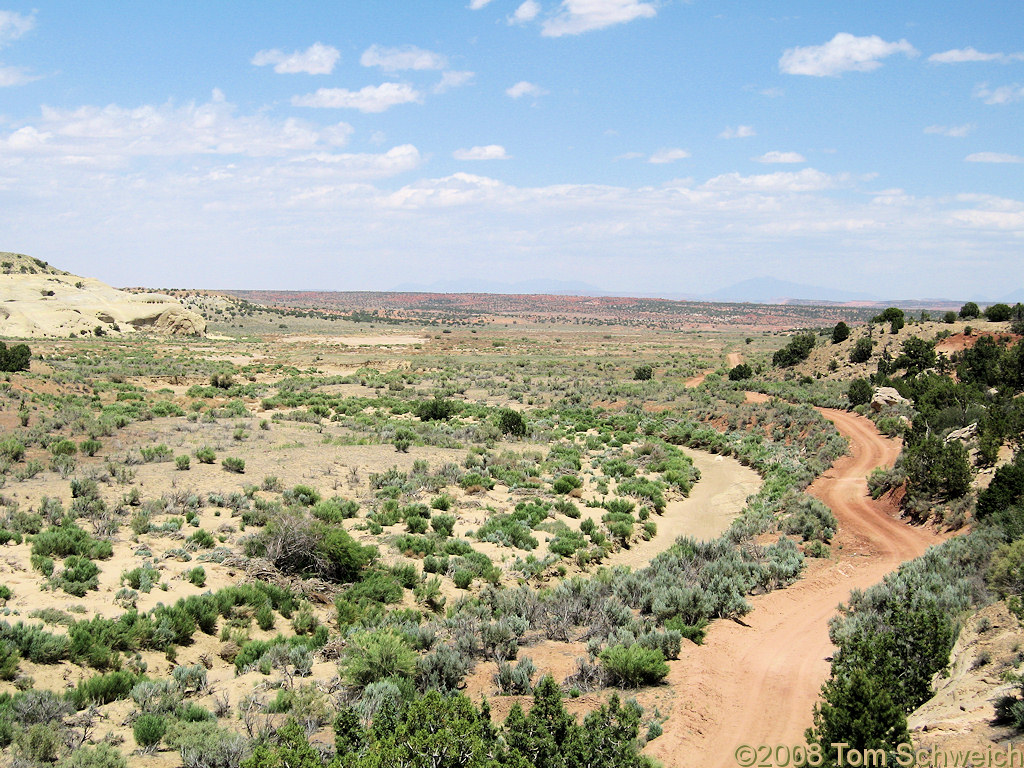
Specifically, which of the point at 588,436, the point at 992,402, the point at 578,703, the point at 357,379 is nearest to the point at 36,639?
the point at 578,703

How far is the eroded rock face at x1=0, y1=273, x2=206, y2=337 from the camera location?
58125mm

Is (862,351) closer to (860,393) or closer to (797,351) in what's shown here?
(797,351)

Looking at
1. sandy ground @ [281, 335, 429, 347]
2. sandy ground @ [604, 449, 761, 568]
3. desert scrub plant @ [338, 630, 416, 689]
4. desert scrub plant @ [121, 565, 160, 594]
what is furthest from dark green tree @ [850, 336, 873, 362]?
sandy ground @ [281, 335, 429, 347]

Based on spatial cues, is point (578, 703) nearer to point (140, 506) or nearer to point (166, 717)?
point (166, 717)

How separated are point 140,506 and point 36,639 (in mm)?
6172

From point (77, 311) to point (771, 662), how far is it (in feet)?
249

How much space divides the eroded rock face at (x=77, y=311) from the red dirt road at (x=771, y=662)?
6639 centimetres

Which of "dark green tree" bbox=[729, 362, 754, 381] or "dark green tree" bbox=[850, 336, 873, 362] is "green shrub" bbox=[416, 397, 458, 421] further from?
"dark green tree" bbox=[850, 336, 873, 362]

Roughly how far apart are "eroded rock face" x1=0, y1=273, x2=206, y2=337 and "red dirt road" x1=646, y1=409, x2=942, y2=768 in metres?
66.4

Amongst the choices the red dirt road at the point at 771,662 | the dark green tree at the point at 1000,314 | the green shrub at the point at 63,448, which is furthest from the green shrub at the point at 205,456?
the dark green tree at the point at 1000,314

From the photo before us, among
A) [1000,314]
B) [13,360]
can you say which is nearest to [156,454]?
[13,360]

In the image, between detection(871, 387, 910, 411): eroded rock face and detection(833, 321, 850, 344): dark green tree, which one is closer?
detection(871, 387, 910, 411): eroded rock face

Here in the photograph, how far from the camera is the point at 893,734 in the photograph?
4.84 meters

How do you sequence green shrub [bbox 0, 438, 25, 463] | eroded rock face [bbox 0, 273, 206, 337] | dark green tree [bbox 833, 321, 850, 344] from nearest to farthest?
green shrub [bbox 0, 438, 25, 463] → dark green tree [bbox 833, 321, 850, 344] → eroded rock face [bbox 0, 273, 206, 337]
